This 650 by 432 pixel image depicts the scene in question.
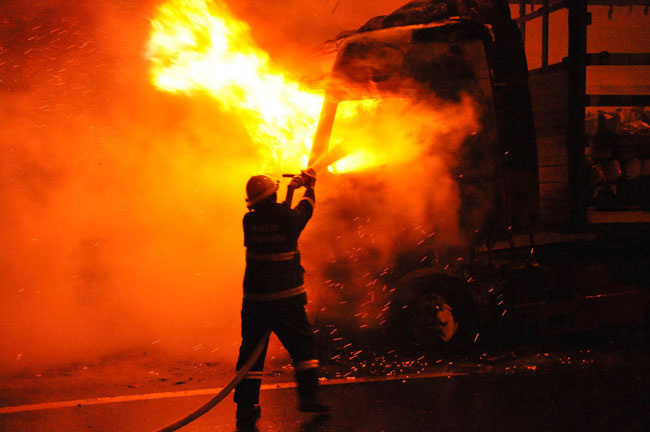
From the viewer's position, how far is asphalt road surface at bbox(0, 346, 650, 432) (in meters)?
3.94

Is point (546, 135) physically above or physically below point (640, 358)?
above

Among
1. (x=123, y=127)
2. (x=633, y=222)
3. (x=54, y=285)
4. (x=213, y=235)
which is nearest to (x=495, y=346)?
(x=633, y=222)

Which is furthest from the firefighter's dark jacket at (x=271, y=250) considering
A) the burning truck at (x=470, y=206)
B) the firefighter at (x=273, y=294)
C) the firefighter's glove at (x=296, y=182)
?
the burning truck at (x=470, y=206)

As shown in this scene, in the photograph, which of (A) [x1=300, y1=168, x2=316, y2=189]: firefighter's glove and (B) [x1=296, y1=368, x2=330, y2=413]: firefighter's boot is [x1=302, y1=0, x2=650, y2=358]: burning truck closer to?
(A) [x1=300, y1=168, x2=316, y2=189]: firefighter's glove

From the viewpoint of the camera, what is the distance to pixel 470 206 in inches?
203

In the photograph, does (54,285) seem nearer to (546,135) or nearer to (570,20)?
(546,135)

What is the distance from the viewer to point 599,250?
5340mm

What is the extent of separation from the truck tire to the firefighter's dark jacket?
147 centimetres

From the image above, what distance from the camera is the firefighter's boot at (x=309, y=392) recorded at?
4.05 meters

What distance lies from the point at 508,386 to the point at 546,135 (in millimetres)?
→ 2507

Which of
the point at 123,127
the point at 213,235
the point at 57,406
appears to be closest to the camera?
the point at 57,406

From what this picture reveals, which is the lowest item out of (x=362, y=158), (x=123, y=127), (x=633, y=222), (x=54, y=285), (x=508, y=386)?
(x=508, y=386)

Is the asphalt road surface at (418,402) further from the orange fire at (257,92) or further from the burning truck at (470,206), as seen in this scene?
the orange fire at (257,92)

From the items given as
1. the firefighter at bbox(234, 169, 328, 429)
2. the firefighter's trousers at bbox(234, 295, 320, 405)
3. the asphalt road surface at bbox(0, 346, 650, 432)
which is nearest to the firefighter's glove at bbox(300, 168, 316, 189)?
the firefighter at bbox(234, 169, 328, 429)
